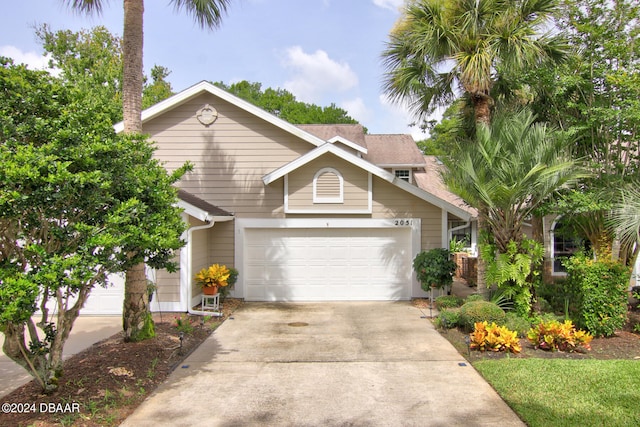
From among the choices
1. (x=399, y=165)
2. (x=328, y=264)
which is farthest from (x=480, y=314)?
(x=399, y=165)

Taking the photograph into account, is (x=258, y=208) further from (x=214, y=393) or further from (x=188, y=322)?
(x=214, y=393)

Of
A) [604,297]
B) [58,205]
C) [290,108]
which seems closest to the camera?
[58,205]

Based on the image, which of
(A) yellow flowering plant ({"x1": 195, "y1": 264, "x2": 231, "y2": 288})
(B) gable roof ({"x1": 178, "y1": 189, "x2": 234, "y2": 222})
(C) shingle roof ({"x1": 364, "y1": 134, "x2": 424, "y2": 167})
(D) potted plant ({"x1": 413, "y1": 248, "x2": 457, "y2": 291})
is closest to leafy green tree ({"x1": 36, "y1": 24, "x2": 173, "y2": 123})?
(C) shingle roof ({"x1": 364, "y1": 134, "x2": 424, "y2": 167})

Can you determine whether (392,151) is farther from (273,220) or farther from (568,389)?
(568,389)

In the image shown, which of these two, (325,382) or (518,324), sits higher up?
(518,324)

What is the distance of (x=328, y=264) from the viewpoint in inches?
499

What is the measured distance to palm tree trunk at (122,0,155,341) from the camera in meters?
7.81

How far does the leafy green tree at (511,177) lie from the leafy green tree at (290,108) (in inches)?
1264

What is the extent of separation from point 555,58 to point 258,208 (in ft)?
27.4

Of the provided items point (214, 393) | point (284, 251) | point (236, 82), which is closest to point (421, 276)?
point (284, 251)

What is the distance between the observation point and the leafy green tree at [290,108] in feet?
134

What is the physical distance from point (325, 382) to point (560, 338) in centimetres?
427

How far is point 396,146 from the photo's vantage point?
20.3 meters

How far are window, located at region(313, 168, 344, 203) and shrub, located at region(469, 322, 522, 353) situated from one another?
571cm
